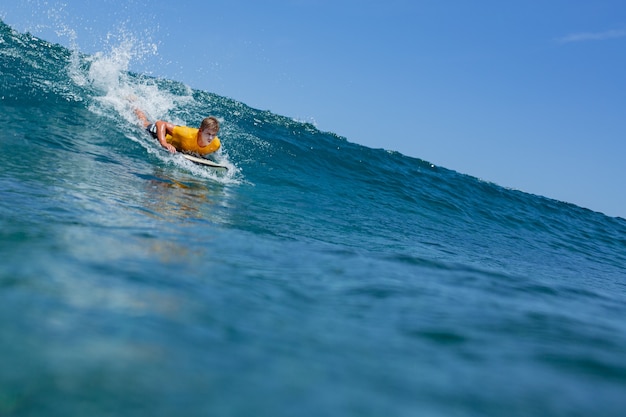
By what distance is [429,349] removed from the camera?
2.63m

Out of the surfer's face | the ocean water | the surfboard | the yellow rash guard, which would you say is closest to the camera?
the ocean water

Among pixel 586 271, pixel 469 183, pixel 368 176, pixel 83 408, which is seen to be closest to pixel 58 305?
pixel 83 408

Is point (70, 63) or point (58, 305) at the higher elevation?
point (70, 63)

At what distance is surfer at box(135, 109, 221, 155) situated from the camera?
9969mm

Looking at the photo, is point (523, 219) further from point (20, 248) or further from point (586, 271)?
point (20, 248)

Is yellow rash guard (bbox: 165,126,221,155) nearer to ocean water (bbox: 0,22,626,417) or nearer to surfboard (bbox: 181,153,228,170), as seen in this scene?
surfboard (bbox: 181,153,228,170)

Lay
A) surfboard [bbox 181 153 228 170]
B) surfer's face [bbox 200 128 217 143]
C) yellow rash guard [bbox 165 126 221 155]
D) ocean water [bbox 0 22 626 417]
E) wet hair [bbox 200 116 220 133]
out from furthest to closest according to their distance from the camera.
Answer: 1. yellow rash guard [bbox 165 126 221 155]
2. surfer's face [bbox 200 128 217 143]
3. wet hair [bbox 200 116 220 133]
4. surfboard [bbox 181 153 228 170]
5. ocean water [bbox 0 22 626 417]

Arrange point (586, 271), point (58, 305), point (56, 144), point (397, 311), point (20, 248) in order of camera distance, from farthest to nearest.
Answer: point (586, 271) < point (56, 144) < point (397, 311) < point (20, 248) < point (58, 305)

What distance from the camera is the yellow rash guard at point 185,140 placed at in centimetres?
1017

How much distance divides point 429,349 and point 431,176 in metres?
17.9

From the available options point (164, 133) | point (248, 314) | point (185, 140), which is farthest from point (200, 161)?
point (248, 314)

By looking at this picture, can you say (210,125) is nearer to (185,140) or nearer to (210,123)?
(210,123)

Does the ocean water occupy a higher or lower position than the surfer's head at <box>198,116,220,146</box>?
lower

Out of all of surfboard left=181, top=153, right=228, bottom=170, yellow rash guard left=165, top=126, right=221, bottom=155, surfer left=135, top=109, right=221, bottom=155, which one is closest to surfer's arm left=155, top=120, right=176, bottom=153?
surfer left=135, top=109, right=221, bottom=155
